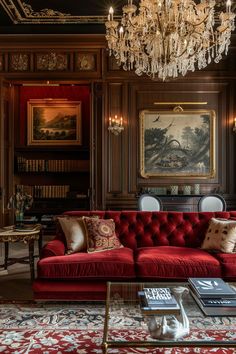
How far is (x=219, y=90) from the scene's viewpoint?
20.9 feet

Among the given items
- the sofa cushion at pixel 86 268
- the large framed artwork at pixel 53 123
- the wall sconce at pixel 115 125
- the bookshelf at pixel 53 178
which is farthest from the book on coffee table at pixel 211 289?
the large framed artwork at pixel 53 123

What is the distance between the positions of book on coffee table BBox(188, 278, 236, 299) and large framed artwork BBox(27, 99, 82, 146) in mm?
5014

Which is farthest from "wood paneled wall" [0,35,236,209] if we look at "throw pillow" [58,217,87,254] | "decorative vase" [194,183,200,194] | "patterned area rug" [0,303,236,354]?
"patterned area rug" [0,303,236,354]

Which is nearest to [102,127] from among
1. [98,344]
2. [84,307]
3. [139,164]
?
[139,164]

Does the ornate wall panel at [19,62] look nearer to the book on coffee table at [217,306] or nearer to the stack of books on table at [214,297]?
the stack of books on table at [214,297]

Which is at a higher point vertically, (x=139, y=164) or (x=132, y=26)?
(x=132, y=26)

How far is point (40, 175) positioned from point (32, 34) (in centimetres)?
267

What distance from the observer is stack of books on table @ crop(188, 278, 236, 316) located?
207cm

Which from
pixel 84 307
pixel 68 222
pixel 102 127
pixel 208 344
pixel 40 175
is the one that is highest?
pixel 102 127

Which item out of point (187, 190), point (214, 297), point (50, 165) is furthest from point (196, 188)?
point (214, 297)

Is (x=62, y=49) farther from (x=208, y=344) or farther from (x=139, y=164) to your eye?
(x=208, y=344)

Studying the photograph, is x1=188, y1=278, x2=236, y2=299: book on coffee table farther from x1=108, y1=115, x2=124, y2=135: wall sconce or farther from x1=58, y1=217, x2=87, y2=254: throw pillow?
x1=108, y1=115, x2=124, y2=135: wall sconce

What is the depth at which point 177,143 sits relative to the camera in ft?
21.1

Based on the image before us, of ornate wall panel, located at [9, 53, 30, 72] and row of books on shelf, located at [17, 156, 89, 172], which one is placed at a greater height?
ornate wall panel, located at [9, 53, 30, 72]
